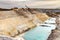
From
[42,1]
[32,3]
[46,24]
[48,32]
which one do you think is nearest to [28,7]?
[32,3]

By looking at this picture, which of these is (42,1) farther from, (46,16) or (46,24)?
(46,24)

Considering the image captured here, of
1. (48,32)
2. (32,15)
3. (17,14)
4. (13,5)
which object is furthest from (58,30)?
(13,5)

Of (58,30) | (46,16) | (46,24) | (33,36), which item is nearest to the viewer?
(33,36)

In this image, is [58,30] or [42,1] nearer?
[58,30]

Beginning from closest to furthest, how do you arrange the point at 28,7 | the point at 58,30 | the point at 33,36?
the point at 33,36, the point at 58,30, the point at 28,7

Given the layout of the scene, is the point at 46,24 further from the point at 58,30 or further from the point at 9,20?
the point at 9,20

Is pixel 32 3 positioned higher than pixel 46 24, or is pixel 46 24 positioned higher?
pixel 32 3
